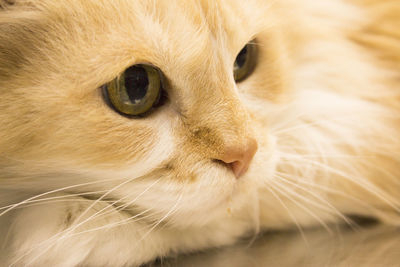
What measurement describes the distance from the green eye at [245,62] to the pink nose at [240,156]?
226mm

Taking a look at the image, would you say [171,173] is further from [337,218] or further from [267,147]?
[337,218]

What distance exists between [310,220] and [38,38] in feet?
2.36

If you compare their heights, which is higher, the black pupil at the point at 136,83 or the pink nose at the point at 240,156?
the black pupil at the point at 136,83

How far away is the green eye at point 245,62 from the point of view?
3.60 feet

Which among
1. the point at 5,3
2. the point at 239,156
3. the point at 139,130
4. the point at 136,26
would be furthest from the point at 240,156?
the point at 5,3

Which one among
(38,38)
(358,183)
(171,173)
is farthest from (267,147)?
(38,38)

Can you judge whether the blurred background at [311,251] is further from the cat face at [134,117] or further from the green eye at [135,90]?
the green eye at [135,90]

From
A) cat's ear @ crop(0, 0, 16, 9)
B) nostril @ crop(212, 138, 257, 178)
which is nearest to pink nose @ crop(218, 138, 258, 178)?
nostril @ crop(212, 138, 257, 178)

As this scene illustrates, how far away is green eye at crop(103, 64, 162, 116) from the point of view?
2.80 feet

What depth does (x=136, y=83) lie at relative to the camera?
2.85 ft

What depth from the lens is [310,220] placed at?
1200 mm

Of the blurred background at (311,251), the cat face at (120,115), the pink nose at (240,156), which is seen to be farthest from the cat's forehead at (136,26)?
the blurred background at (311,251)

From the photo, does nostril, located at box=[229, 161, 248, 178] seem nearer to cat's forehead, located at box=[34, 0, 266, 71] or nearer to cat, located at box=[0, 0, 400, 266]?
cat, located at box=[0, 0, 400, 266]

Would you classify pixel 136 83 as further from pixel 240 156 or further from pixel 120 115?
pixel 240 156
